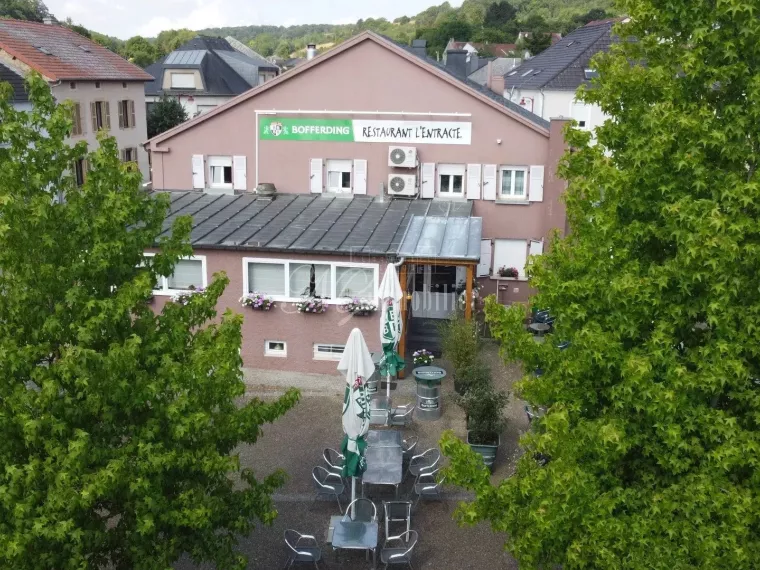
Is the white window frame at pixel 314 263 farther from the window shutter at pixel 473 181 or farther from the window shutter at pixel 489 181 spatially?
the window shutter at pixel 489 181

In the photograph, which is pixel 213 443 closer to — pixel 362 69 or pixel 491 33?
pixel 362 69

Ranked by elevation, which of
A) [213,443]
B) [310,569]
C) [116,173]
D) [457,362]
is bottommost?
[310,569]

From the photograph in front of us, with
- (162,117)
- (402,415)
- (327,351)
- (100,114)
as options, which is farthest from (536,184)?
(162,117)

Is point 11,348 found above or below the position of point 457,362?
above

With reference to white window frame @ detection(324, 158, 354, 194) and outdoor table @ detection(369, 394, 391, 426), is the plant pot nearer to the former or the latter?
outdoor table @ detection(369, 394, 391, 426)

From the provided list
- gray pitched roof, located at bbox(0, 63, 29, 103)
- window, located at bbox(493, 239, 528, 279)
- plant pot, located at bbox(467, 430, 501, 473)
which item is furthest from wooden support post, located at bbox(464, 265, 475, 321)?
gray pitched roof, located at bbox(0, 63, 29, 103)

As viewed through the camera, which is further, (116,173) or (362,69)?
(362,69)

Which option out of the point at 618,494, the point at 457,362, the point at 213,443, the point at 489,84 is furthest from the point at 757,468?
the point at 489,84
